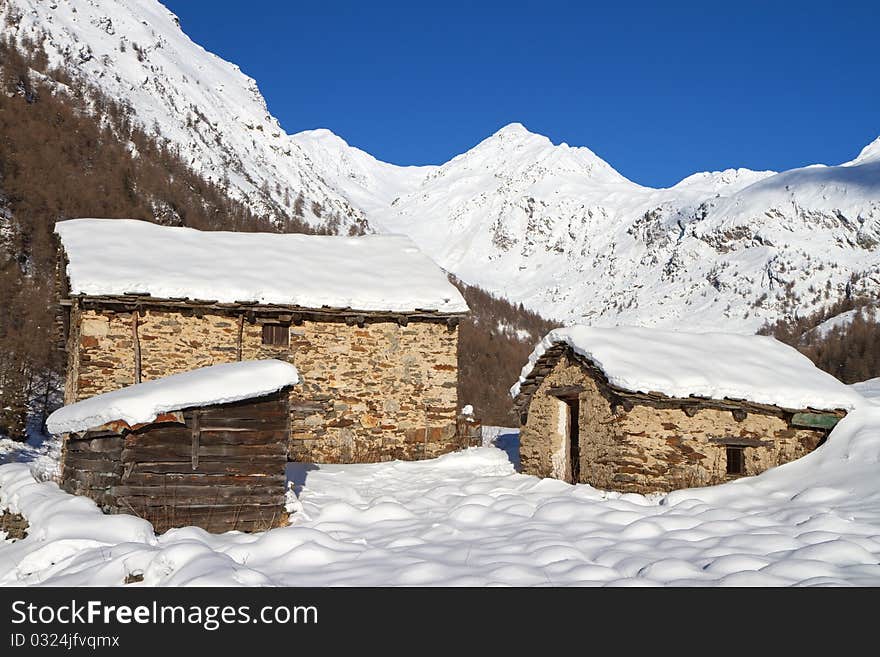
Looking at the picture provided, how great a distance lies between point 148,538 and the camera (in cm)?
823

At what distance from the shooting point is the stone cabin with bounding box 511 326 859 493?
12.1 meters

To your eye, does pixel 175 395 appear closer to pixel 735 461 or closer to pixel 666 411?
pixel 666 411

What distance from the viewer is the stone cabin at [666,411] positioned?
12.1 metres

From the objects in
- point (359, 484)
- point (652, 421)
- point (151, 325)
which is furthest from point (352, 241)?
point (652, 421)

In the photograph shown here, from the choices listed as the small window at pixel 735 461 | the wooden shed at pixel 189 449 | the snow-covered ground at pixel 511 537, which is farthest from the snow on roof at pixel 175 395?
the small window at pixel 735 461

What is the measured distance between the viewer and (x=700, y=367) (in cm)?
1298

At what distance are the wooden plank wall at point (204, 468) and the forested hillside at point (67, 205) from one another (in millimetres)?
14854

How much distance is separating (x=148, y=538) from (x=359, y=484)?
18.3 feet

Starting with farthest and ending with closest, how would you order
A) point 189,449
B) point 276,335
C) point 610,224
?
point 610,224, point 276,335, point 189,449

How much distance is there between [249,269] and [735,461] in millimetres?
10545

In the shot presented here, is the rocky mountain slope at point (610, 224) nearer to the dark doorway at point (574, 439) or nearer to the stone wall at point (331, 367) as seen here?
the stone wall at point (331, 367)

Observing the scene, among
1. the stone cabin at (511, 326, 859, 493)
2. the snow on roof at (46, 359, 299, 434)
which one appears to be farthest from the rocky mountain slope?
the snow on roof at (46, 359, 299, 434)

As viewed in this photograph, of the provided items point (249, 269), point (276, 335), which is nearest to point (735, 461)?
point (276, 335)

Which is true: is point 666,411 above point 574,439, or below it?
above
